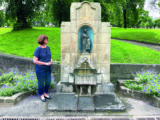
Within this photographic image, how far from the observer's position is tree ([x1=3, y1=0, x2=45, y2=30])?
59.7 feet

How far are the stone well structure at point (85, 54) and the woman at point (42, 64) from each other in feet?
1.86

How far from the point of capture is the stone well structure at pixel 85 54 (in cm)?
521

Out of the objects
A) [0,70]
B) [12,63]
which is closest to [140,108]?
[12,63]

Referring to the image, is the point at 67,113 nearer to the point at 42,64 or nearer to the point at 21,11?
the point at 42,64

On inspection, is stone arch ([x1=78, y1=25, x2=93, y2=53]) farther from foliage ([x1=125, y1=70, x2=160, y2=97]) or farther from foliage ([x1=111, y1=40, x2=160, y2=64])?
foliage ([x1=111, y1=40, x2=160, y2=64])

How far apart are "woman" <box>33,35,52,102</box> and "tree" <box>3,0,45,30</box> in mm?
16160

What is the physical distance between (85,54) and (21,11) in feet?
56.6

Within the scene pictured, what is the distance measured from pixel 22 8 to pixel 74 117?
18921 mm

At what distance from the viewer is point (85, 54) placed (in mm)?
5445

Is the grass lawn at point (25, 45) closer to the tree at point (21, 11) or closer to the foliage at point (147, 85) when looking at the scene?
the foliage at point (147, 85)

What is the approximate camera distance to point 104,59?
5.54 metres

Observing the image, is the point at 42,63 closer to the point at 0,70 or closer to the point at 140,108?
the point at 140,108

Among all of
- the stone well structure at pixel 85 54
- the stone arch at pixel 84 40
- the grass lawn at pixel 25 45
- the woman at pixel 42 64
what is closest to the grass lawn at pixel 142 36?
the grass lawn at pixel 25 45

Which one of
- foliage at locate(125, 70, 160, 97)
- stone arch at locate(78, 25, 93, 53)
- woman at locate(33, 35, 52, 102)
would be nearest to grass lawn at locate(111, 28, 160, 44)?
foliage at locate(125, 70, 160, 97)
